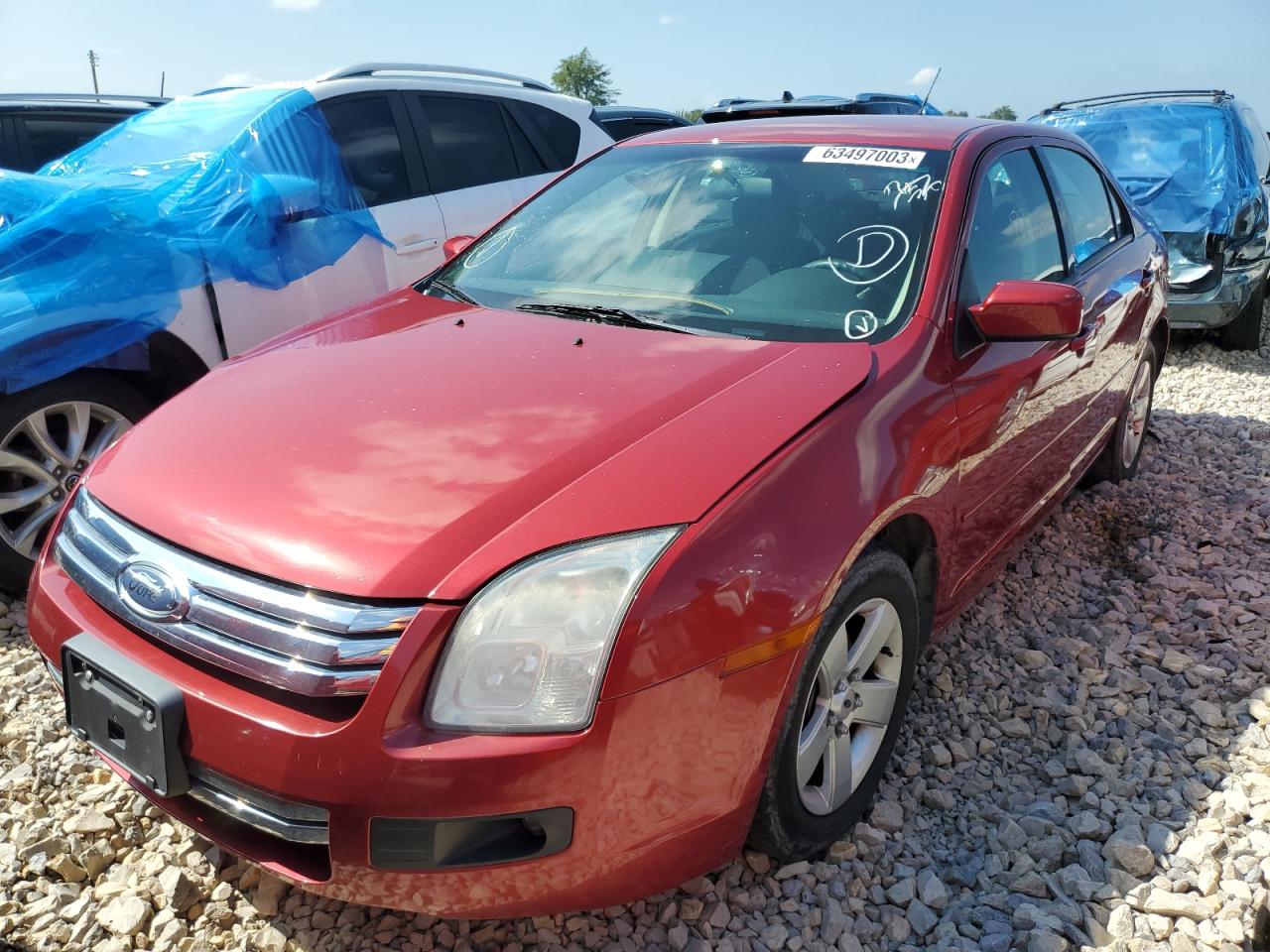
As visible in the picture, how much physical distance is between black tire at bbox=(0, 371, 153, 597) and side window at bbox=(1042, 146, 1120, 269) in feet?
10.5

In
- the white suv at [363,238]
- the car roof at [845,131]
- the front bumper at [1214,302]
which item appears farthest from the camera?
the front bumper at [1214,302]

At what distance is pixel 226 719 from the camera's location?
162 cm

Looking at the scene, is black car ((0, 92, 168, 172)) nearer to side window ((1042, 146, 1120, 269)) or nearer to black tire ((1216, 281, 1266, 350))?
side window ((1042, 146, 1120, 269))

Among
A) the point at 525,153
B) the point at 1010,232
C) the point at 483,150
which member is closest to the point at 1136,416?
the point at 1010,232

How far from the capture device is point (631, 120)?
26.6ft

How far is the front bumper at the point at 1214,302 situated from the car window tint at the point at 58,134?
6.69 metres

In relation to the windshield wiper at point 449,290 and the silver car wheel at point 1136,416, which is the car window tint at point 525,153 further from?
the silver car wheel at point 1136,416

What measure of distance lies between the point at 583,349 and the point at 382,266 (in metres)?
2.12

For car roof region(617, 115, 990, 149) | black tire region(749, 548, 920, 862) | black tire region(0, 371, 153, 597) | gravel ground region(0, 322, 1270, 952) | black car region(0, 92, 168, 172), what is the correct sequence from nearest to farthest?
black tire region(749, 548, 920, 862)
gravel ground region(0, 322, 1270, 952)
car roof region(617, 115, 990, 149)
black tire region(0, 371, 153, 597)
black car region(0, 92, 168, 172)

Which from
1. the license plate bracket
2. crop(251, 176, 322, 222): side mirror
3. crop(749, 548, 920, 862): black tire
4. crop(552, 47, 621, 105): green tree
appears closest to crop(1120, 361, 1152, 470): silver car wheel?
crop(749, 548, 920, 862): black tire

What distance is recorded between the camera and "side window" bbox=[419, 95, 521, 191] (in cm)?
460

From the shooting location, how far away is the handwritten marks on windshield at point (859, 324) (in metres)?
2.33

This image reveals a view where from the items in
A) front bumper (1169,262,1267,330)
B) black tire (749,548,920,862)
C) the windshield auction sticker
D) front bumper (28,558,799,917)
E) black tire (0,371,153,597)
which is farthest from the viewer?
A: front bumper (1169,262,1267,330)

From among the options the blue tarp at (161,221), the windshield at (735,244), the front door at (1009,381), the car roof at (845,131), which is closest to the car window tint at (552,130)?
the blue tarp at (161,221)
